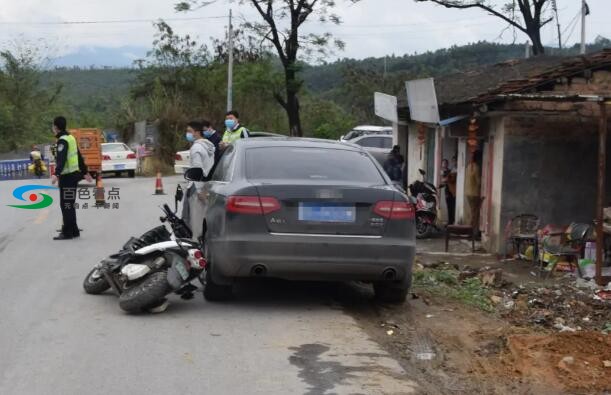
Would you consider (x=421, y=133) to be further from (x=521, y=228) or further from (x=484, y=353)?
(x=484, y=353)

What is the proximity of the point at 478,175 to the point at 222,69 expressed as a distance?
31.2 m

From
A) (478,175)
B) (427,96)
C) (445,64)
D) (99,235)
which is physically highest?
(445,64)

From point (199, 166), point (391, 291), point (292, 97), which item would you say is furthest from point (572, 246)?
point (292, 97)

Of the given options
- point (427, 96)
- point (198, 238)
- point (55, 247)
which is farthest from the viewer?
point (427, 96)

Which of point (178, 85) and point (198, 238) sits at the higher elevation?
point (178, 85)

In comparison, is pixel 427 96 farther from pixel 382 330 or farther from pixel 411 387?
pixel 411 387

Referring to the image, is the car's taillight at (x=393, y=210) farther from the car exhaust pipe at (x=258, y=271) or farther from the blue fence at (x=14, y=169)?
the blue fence at (x=14, y=169)

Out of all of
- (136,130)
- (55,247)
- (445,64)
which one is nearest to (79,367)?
(55,247)

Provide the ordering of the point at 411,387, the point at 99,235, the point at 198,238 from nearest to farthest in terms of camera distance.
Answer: the point at 411,387
the point at 198,238
the point at 99,235

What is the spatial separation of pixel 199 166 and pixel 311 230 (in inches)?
152

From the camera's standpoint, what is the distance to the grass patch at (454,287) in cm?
898

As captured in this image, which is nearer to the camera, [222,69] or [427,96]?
[427,96]

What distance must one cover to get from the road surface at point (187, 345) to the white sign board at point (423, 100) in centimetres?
636

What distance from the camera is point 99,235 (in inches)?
525
